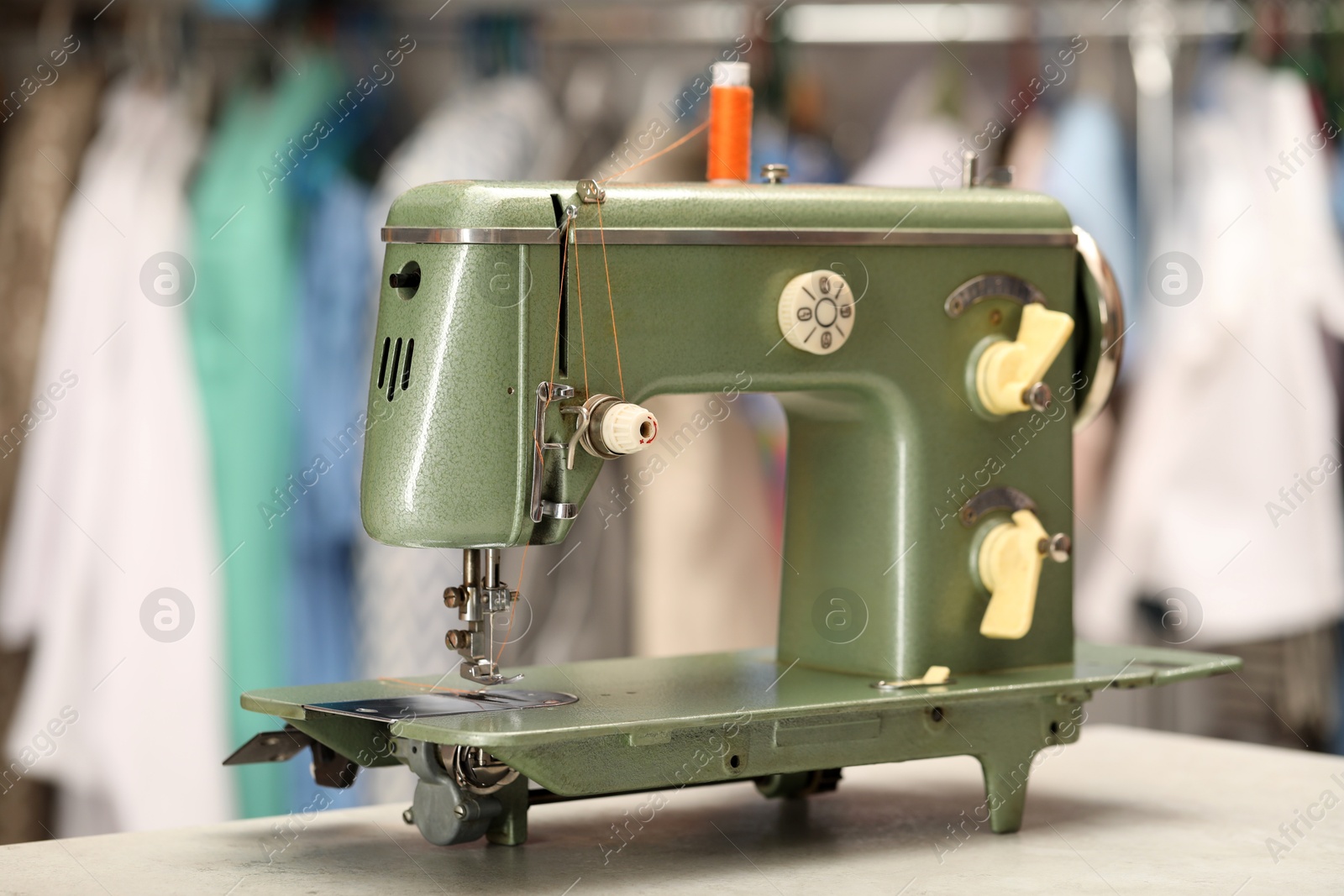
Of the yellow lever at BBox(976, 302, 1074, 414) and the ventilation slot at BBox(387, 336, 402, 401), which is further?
the yellow lever at BBox(976, 302, 1074, 414)

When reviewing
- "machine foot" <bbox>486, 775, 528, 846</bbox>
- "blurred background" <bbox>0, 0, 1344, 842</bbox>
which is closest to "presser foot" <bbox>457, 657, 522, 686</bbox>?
"machine foot" <bbox>486, 775, 528, 846</bbox>

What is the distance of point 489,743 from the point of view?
1.81m

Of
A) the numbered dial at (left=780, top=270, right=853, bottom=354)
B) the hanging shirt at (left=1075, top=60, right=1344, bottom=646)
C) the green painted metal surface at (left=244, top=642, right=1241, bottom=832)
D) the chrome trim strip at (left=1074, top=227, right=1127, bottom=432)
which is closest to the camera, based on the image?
the green painted metal surface at (left=244, top=642, right=1241, bottom=832)

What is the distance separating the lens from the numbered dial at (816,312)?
83.8 inches

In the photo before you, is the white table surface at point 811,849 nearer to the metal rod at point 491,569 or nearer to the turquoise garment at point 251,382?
the metal rod at point 491,569

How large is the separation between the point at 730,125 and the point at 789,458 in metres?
0.42

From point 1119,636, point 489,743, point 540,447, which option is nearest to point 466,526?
point 540,447

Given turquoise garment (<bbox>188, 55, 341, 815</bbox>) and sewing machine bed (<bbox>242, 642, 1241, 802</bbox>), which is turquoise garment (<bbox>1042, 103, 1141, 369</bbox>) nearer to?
turquoise garment (<bbox>188, 55, 341, 815</bbox>)

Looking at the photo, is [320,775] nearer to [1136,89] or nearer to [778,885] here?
[778,885]

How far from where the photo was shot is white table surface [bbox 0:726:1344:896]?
1.95m

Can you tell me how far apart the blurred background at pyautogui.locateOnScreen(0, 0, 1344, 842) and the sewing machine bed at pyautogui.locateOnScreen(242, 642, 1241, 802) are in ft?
4.27

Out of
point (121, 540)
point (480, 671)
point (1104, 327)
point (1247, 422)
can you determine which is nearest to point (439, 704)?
point (480, 671)

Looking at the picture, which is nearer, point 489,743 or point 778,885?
point 489,743

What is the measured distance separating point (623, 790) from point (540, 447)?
0.35 metres
